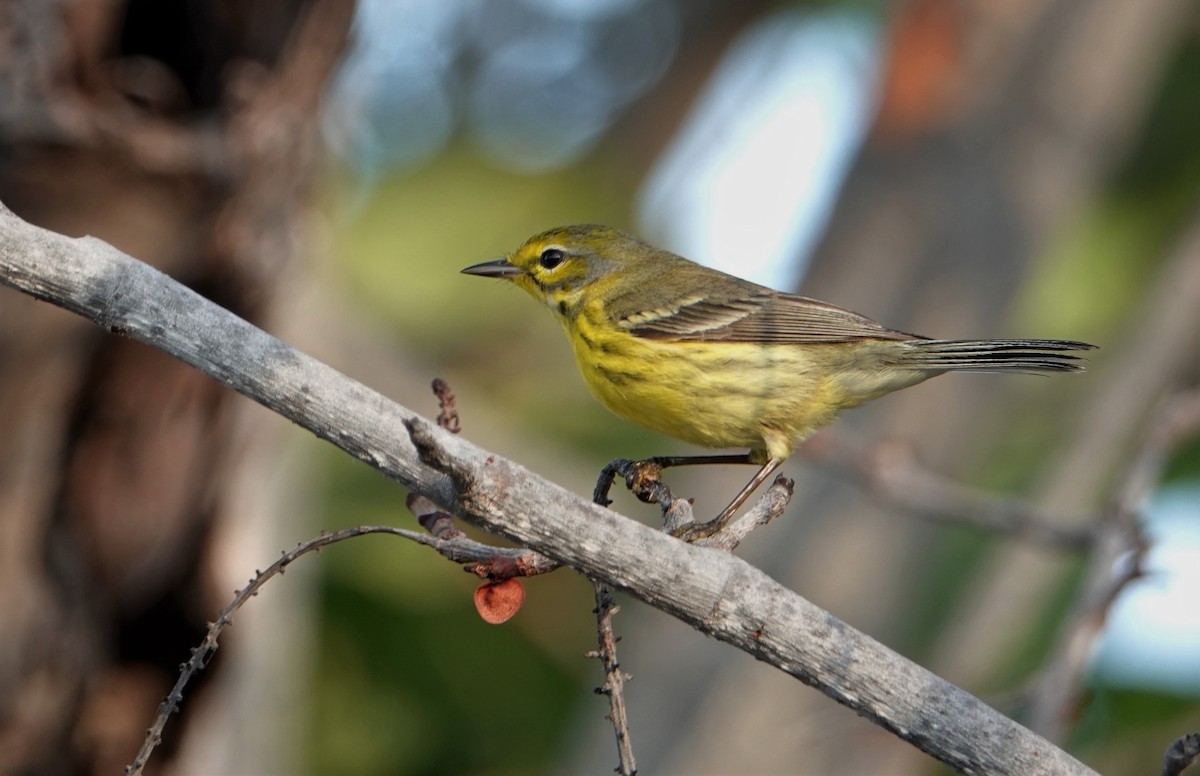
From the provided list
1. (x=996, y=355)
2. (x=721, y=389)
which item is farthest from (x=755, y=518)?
(x=996, y=355)

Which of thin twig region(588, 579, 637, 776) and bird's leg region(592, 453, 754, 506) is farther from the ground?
bird's leg region(592, 453, 754, 506)

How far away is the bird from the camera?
165 inches

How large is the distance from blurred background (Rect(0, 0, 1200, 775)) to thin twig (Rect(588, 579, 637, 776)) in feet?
5.66

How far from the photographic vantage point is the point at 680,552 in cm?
245

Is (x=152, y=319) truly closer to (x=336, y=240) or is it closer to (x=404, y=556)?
(x=404, y=556)

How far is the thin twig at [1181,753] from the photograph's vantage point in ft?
7.41

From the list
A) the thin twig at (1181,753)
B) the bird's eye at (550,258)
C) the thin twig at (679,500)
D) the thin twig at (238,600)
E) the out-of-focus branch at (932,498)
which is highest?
the bird's eye at (550,258)

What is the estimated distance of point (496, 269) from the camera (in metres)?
5.07

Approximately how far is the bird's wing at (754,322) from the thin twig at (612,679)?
6.75ft

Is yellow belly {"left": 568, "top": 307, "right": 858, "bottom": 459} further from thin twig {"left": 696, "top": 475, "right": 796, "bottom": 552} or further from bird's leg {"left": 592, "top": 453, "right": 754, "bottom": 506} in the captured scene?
thin twig {"left": 696, "top": 475, "right": 796, "bottom": 552}

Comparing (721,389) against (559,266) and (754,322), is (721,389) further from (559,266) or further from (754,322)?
(559,266)

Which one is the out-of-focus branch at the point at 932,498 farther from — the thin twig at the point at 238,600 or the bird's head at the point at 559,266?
the thin twig at the point at 238,600

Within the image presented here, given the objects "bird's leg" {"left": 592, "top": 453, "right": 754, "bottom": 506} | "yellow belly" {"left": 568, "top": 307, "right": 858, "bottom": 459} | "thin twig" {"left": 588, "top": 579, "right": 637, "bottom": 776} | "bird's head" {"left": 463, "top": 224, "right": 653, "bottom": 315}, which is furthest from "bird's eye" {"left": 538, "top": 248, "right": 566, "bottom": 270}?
"thin twig" {"left": 588, "top": 579, "right": 637, "bottom": 776}

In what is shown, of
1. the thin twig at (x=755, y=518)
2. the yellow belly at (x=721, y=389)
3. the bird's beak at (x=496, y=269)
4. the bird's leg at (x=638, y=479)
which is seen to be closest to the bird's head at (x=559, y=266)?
the bird's beak at (x=496, y=269)
